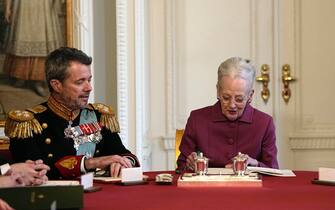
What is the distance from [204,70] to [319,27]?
0.96 metres

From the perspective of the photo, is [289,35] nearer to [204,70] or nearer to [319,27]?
[319,27]

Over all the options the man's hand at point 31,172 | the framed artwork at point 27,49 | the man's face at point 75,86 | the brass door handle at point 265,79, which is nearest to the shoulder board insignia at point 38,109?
the man's face at point 75,86

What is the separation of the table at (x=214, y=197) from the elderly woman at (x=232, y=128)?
1.77ft

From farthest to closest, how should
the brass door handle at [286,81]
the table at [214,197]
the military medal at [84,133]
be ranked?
the brass door handle at [286,81], the military medal at [84,133], the table at [214,197]

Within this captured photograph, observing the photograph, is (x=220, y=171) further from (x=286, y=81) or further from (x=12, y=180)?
(x=286, y=81)

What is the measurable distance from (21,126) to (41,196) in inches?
39.7

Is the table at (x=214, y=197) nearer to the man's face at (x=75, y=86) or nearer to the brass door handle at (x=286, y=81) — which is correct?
the man's face at (x=75, y=86)

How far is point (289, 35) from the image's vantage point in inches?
197

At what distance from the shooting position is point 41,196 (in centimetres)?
193

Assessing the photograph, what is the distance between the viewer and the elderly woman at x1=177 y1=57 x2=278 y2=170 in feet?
10.2

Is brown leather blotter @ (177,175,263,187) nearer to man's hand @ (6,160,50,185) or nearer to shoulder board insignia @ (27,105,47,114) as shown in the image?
man's hand @ (6,160,50,185)

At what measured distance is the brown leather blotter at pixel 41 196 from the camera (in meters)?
1.93

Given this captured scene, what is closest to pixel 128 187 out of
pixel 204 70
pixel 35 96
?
pixel 35 96

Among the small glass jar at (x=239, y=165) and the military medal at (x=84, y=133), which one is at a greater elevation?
the military medal at (x=84, y=133)
